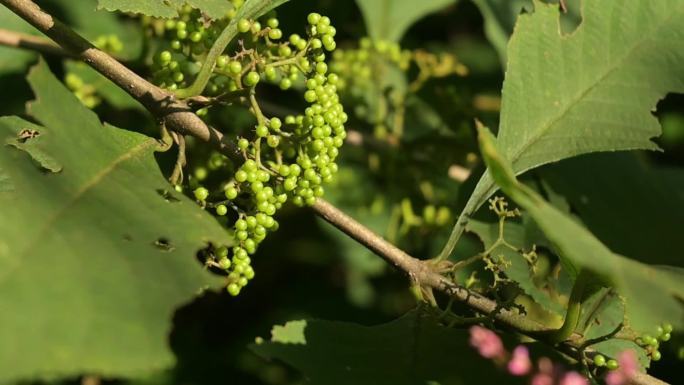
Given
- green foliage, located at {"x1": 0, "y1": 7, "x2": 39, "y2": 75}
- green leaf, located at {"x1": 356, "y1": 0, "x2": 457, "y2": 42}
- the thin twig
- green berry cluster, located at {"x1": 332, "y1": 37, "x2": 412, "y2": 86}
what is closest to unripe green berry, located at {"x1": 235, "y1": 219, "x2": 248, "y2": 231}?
the thin twig

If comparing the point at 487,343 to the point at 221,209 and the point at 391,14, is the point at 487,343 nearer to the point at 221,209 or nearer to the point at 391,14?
the point at 221,209

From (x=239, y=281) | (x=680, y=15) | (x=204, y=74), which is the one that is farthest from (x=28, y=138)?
(x=680, y=15)

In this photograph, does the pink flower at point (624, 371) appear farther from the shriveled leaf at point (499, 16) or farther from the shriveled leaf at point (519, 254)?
the shriveled leaf at point (499, 16)

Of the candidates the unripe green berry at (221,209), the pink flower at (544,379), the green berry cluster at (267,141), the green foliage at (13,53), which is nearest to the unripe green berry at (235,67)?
the green berry cluster at (267,141)

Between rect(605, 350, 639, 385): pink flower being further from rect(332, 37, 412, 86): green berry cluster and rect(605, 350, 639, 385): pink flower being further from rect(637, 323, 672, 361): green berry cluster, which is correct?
rect(332, 37, 412, 86): green berry cluster

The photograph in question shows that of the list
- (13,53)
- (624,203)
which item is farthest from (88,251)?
(624,203)

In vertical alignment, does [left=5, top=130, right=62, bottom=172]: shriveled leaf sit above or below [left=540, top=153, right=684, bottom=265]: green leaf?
below

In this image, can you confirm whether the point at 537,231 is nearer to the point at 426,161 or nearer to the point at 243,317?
the point at 426,161
